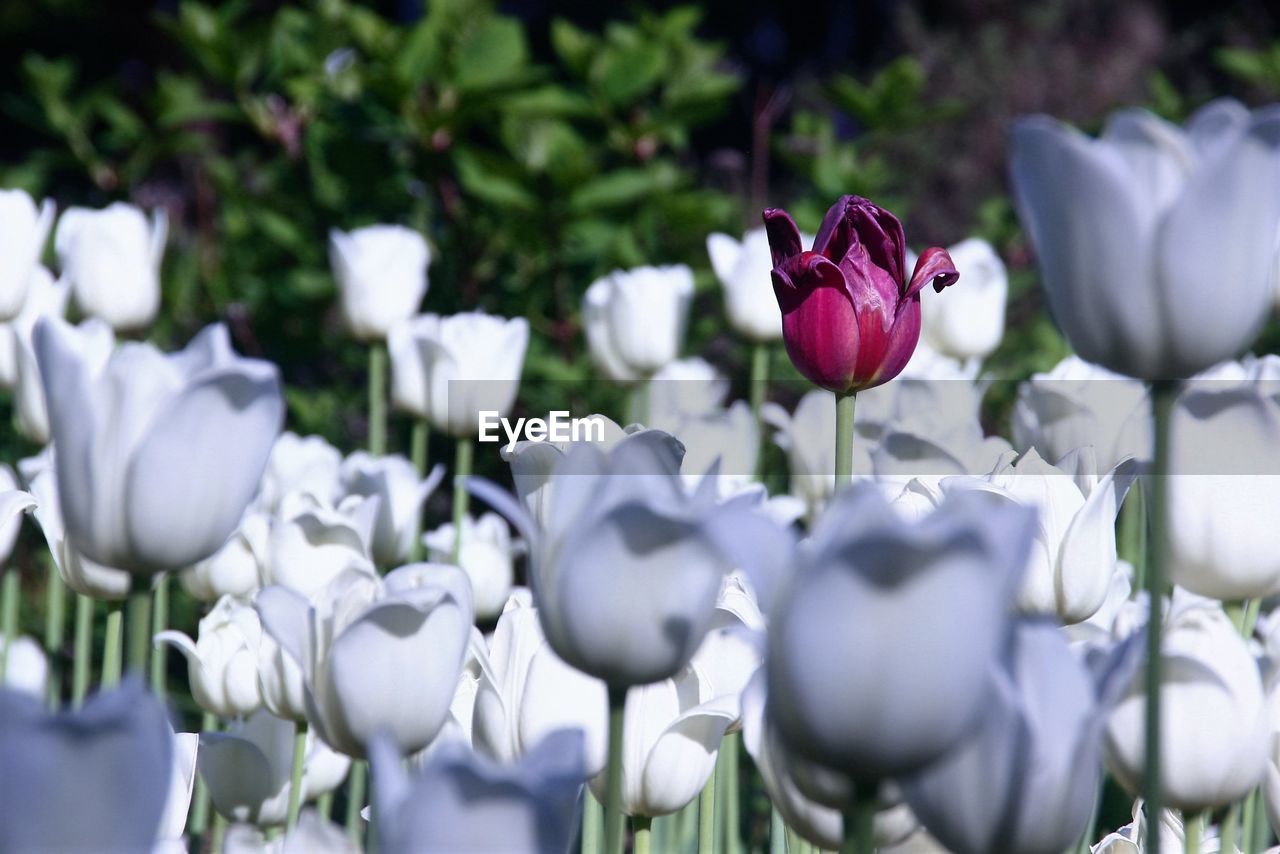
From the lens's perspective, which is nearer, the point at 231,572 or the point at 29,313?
the point at 231,572

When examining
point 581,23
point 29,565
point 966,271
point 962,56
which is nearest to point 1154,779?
point 966,271

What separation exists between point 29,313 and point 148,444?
53.9 inches

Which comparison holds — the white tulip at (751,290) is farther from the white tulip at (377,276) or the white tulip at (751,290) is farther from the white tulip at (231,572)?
the white tulip at (231,572)

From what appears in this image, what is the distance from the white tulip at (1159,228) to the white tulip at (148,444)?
0.35 metres

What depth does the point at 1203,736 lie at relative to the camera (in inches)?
30.4

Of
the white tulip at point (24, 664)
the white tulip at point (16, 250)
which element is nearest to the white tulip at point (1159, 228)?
the white tulip at point (24, 664)

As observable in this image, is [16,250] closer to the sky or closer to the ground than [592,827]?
closer to the sky

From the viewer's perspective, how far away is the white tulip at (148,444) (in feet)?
2.20

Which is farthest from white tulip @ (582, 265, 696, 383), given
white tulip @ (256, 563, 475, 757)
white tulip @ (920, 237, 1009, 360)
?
white tulip @ (256, 563, 475, 757)

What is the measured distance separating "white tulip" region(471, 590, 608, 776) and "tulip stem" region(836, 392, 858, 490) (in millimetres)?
209

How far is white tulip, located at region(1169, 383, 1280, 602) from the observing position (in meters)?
0.88

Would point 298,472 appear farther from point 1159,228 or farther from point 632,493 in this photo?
point 1159,228

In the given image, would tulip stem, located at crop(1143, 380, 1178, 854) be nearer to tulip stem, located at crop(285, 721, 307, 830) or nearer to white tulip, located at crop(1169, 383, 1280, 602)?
white tulip, located at crop(1169, 383, 1280, 602)

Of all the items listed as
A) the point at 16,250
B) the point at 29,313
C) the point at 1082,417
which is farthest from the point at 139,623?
the point at 29,313
